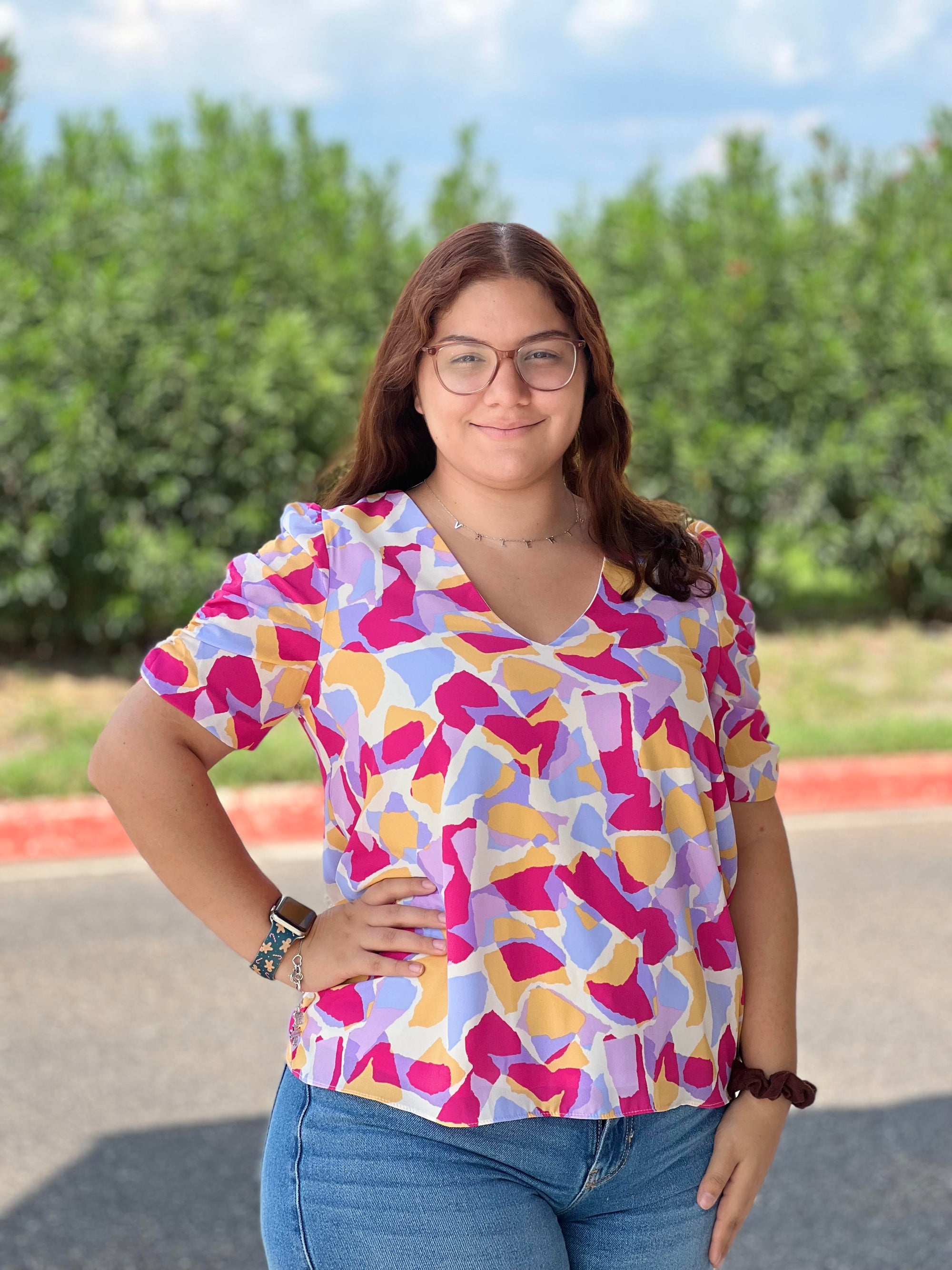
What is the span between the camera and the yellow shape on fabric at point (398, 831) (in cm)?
165

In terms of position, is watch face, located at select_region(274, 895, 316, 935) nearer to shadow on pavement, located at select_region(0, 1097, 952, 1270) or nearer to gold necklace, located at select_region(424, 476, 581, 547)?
gold necklace, located at select_region(424, 476, 581, 547)

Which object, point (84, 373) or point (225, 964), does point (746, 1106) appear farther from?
point (84, 373)

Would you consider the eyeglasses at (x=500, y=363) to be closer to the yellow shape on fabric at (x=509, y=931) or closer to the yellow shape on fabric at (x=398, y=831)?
the yellow shape on fabric at (x=398, y=831)

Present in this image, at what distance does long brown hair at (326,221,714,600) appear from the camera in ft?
5.98

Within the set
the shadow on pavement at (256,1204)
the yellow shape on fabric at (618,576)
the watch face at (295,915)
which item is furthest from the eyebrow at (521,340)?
the shadow on pavement at (256,1204)

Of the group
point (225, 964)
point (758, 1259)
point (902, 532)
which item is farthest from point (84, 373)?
point (758, 1259)

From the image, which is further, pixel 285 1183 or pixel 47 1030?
pixel 47 1030

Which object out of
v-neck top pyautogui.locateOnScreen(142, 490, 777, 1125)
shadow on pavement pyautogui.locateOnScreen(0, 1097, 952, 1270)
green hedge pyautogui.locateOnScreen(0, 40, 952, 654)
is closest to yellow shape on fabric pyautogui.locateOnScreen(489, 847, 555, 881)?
v-neck top pyautogui.locateOnScreen(142, 490, 777, 1125)

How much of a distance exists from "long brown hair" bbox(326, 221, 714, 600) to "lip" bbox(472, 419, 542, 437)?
142mm

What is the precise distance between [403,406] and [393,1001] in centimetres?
80

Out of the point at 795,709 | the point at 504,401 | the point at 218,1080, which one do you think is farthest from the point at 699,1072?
the point at 795,709

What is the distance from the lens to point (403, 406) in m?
1.96

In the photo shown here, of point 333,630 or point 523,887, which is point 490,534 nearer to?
point 333,630

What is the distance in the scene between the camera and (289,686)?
1709mm
